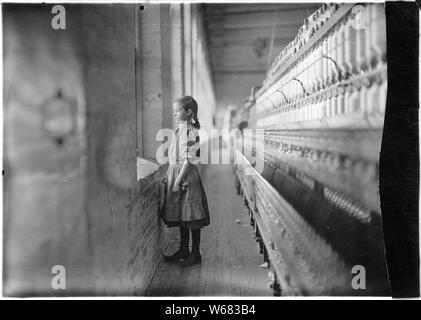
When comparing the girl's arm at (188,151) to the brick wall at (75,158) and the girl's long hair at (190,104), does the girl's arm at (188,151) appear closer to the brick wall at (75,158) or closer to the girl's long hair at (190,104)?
the girl's long hair at (190,104)

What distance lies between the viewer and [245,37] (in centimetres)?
242

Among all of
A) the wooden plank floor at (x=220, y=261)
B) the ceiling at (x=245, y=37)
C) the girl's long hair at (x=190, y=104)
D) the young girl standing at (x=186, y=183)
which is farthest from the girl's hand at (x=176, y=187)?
the ceiling at (x=245, y=37)

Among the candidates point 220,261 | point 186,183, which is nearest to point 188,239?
point 220,261

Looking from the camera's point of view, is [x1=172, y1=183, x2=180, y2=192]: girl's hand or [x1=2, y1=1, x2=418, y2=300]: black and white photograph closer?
[x1=2, y1=1, x2=418, y2=300]: black and white photograph

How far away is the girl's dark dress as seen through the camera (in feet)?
6.90

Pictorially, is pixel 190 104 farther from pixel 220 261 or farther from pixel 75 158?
pixel 220 261

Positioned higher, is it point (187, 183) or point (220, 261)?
point (187, 183)

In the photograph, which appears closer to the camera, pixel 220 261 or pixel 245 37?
pixel 220 261

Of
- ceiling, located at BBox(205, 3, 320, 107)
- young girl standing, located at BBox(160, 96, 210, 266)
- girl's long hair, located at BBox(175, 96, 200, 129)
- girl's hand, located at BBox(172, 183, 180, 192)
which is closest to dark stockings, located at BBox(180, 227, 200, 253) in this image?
young girl standing, located at BBox(160, 96, 210, 266)

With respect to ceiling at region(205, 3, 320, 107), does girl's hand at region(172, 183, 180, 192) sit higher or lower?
lower

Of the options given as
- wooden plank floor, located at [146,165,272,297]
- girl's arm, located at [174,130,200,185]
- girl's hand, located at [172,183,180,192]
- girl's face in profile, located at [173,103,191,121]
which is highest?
girl's face in profile, located at [173,103,191,121]

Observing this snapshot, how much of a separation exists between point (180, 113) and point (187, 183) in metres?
0.39

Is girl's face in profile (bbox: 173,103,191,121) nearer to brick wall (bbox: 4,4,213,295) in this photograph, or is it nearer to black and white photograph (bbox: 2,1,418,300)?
black and white photograph (bbox: 2,1,418,300)

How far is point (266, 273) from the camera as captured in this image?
2.04m
